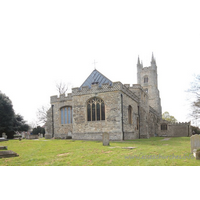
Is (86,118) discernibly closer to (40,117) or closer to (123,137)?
(123,137)

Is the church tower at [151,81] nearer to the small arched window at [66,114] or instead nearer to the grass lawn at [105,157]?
the small arched window at [66,114]

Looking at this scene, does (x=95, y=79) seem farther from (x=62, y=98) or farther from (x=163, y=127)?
(x=163, y=127)

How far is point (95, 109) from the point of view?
1886 cm

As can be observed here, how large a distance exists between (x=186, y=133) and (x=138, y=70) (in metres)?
27.2

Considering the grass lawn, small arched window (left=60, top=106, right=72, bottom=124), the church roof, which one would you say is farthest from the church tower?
the grass lawn

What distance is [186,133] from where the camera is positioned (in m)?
36.1

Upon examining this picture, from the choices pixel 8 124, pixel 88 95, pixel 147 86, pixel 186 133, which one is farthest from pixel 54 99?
pixel 147 86

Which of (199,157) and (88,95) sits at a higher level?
(88,95)

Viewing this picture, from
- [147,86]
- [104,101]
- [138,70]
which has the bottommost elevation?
[104,101]

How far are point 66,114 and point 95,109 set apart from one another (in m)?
5.94

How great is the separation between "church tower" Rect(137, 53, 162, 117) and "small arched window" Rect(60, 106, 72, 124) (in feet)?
111

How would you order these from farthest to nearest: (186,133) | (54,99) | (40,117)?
(40,117) < (186,133) < (54,99)

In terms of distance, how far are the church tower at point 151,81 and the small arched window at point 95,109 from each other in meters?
35.8

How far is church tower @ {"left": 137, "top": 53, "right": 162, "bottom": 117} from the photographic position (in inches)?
2030
